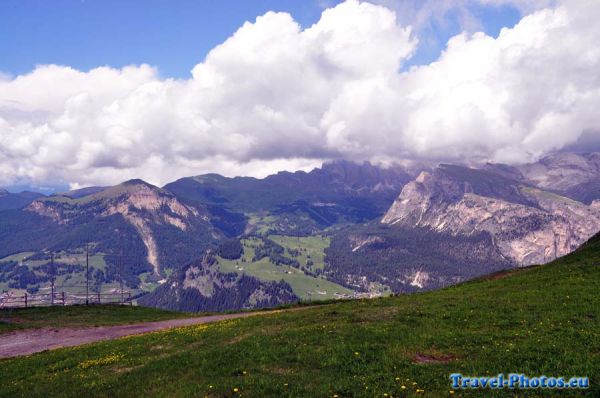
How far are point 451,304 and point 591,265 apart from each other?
24075 millimetres

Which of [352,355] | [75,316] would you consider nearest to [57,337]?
[75,316]

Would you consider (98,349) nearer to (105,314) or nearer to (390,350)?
(390,350)

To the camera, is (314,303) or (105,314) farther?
(105,314)

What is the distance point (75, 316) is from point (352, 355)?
62.8 meters

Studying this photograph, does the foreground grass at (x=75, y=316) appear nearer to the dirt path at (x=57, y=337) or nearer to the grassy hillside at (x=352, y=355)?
the dirt path at (x=57, y=337)

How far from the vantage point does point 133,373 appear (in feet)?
89.8

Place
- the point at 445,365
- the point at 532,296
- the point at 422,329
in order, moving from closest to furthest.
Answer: the point at 445,365, the point at 422,329, the point at 532,296

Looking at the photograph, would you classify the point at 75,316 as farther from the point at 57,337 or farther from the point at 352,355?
the point at 352,355

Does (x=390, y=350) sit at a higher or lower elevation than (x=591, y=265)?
lower

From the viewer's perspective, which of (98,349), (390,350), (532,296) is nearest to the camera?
(390,350)

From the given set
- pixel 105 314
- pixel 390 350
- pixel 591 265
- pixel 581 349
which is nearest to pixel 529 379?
pixel 581 349

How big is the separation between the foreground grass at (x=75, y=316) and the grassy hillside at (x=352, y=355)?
2752cm

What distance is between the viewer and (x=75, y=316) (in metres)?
71.7

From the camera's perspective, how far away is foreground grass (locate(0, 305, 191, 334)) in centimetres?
6335
